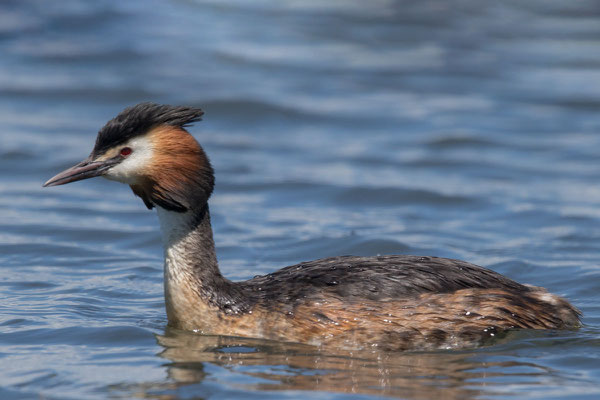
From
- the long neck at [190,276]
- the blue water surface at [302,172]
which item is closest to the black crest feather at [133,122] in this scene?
the long neck at [190,276]

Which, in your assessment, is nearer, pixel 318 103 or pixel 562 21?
pixel 318 103

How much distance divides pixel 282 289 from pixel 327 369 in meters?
0.96

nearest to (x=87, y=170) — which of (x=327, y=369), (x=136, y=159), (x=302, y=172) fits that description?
(x=136, y=159)

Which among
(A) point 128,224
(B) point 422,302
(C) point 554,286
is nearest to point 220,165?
(A) point 128,224

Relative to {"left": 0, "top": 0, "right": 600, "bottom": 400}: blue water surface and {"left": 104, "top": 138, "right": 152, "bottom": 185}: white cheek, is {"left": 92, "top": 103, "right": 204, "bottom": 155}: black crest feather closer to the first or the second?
{"left": 104, "top": 138, "right": 152, "bottom": 185}: white cheek

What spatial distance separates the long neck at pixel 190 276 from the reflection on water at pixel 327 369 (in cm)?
21

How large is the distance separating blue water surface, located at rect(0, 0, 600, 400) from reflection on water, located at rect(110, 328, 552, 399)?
0.08ft

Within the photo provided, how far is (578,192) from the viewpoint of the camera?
44.6 feet

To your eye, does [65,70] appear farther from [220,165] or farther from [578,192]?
[578,192]

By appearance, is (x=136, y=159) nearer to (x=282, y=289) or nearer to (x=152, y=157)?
(x=152, y=157)

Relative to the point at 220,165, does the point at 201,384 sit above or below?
below

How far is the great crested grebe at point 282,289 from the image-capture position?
802 cm

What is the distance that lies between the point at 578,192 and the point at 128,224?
5.36 meters

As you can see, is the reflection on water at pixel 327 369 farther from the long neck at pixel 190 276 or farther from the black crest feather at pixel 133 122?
the black crest feather at pixel 133 122
